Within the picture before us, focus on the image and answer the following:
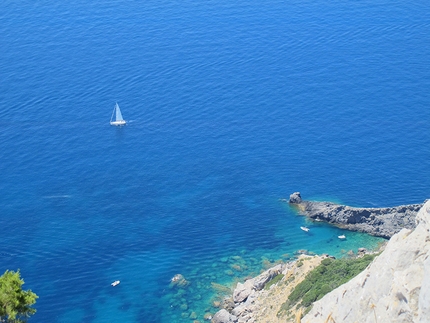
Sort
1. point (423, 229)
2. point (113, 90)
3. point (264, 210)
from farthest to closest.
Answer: point (113, 90)
point (264, 210)
point (423, 229)

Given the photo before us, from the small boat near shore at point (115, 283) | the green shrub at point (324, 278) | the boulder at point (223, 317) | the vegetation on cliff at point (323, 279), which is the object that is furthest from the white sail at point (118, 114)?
the vegetation on cliff at point (323, 279)

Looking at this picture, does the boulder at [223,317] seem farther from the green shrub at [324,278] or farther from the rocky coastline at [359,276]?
the green shrub at [324,278]

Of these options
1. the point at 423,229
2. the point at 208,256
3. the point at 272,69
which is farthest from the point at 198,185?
the point at 423,229

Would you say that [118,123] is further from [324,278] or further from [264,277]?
[324,278]

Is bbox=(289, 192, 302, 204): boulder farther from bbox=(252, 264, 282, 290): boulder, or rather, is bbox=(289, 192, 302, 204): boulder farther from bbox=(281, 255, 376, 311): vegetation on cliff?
bbox=(281, 255, 376, 311): vegetation on cliff

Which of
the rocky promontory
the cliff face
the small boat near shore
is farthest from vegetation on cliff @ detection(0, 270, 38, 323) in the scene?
the rocky promontory

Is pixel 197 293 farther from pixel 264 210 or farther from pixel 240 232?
pixel 264 210

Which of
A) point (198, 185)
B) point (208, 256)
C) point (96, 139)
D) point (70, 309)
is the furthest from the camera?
point (96, 139)

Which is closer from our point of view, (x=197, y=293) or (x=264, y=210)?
(x=197, y=293)
